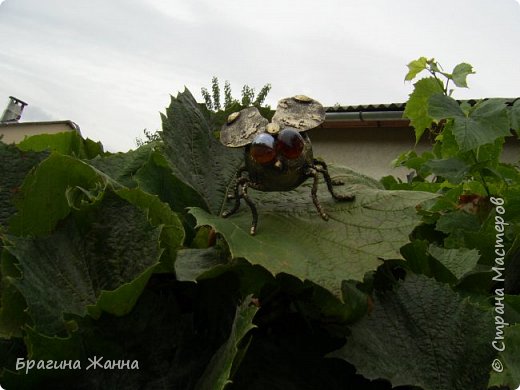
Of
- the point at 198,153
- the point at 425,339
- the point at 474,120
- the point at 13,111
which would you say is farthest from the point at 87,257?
the point at 13,111

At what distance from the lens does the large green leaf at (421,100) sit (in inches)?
45.1

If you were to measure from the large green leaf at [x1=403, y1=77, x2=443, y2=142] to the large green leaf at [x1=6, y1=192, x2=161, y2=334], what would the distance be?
835 millimetres

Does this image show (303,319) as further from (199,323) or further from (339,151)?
(339,151)

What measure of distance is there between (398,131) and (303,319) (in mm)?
3973

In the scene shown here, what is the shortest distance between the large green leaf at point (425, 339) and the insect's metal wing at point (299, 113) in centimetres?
17

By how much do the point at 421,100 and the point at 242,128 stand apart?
77 cm

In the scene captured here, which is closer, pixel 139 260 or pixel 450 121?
pixel 139 260

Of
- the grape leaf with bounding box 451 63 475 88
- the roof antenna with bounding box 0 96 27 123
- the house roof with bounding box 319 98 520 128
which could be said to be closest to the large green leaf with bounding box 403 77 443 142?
the grape leaf with bounding box 451 63 475 88

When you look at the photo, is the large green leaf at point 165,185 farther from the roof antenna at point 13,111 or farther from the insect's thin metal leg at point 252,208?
the roof antenna at point 13,111

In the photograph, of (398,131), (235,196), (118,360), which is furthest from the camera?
(398,131)

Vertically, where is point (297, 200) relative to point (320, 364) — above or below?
above

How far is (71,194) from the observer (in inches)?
18.1

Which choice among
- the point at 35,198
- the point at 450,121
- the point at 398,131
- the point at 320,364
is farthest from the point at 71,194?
the point at 398,131

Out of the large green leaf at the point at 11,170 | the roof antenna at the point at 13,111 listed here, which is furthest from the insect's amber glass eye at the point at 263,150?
the roof antenna at the point at 13,111
